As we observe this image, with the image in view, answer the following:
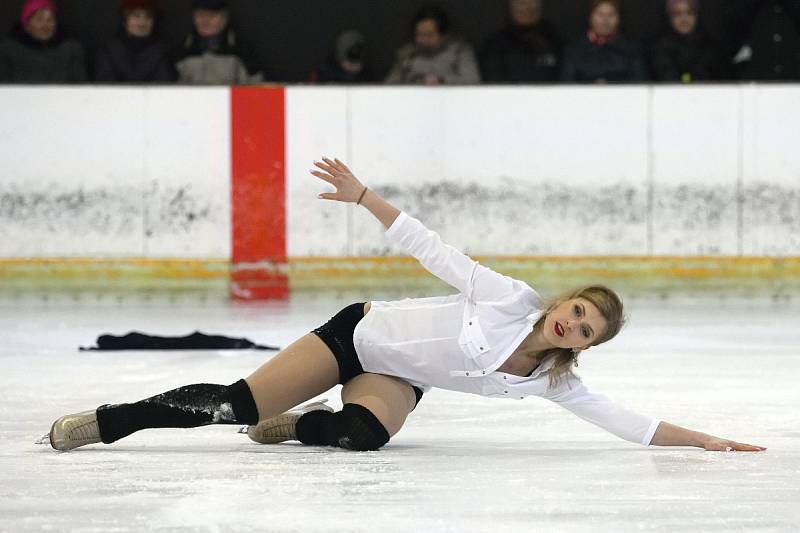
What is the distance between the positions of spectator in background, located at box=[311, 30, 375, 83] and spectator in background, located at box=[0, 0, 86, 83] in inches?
61.4

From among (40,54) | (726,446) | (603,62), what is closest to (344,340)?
(726,446)

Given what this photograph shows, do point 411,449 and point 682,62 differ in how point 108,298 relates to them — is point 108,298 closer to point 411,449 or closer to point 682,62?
point 682,62

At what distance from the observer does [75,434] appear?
360 cm

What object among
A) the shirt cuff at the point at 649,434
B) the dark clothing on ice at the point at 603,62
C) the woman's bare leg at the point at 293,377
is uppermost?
the dark clothing on ice at the point at 603,62

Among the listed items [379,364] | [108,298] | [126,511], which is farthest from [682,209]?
[126,511]

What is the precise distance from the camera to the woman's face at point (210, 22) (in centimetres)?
892

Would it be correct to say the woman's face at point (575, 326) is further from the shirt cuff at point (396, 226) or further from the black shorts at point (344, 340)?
the black shorts at point (344, 340)

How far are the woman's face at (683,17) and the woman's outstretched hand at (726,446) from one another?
18.5ft

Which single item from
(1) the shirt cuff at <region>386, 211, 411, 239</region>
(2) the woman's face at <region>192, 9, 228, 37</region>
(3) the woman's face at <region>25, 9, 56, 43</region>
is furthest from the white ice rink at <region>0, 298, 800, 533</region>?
(2) the woman's face at <region>192, 9, 228, 37</region>

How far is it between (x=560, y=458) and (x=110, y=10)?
7.94 m

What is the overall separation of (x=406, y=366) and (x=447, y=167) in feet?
15.4

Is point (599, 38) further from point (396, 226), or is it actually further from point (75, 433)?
point (75, 433)

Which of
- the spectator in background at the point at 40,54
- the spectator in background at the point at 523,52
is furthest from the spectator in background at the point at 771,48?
the spectator in background at the point at 40,54

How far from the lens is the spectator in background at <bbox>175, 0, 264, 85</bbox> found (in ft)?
28.6
